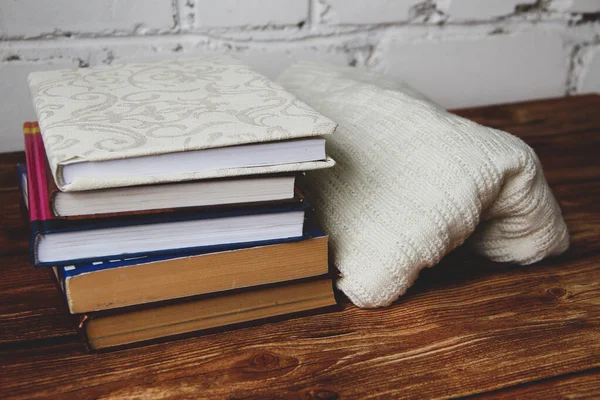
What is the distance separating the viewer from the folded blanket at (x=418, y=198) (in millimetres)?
516

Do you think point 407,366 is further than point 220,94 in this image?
No

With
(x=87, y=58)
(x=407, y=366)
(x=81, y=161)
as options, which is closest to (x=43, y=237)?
(x=81, y=161)

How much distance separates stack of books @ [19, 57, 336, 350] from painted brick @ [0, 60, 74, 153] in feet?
1.13

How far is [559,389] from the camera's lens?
17.4 inches

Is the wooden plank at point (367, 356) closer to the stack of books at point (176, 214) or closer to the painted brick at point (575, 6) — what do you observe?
the stack of books at point (176, 214)

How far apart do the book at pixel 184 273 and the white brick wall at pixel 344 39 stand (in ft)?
1.58

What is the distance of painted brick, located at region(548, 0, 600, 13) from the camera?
109 centimetres

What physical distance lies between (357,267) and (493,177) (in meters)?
0.14

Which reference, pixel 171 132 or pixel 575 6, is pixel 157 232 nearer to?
pixel 171 132

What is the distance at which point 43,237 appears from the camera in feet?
1.44

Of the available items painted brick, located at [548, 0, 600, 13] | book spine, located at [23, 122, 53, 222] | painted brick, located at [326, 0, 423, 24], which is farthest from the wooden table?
painted brick, located at [548, 0, 600, 13]

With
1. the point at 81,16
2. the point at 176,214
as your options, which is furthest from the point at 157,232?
the point at 81,16

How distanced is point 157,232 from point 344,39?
0.62 metres

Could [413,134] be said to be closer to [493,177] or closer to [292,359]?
[493,177]
